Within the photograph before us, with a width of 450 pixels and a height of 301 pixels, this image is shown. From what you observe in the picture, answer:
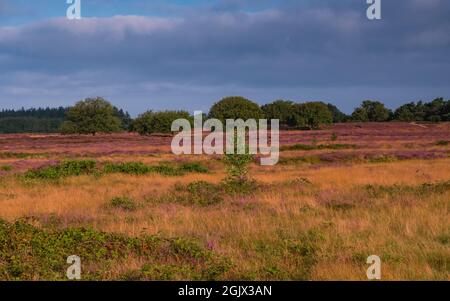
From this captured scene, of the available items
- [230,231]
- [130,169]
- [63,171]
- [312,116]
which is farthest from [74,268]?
[312,116]

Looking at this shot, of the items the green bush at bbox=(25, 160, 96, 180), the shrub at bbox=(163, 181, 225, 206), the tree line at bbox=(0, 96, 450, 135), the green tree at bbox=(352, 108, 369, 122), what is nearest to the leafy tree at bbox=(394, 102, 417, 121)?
the tree line at bbox=(0, 96, 450, 135)

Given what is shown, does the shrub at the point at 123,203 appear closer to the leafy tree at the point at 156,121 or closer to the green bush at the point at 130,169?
the green bush at the point at 130,169

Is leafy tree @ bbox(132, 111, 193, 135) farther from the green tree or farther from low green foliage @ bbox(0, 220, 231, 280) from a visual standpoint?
low green foliage @ bbox(0, 220, 231, 280)

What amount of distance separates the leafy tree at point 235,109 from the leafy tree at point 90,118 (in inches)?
1151

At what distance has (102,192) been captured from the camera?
60.1ft

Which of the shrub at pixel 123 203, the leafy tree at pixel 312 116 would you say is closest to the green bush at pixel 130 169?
the shrub at pixel 123 203

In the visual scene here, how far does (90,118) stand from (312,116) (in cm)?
4868

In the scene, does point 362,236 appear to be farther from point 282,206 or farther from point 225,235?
point 282,206

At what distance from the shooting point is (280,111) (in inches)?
5241

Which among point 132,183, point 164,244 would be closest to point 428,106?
point 132,183

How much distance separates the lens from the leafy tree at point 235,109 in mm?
121000

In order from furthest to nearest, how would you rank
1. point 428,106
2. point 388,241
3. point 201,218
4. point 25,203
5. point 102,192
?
point 428,106
point 102,192
point 25,203
point 201,218
point 388,241
